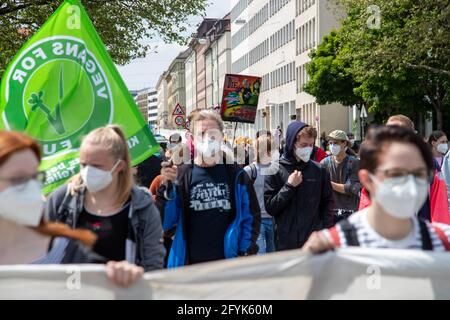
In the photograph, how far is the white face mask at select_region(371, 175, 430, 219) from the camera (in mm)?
3459

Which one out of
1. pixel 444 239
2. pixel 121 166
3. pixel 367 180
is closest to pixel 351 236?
pixel 367 180

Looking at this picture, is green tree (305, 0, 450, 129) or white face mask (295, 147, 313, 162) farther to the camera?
green tree (305, 0, 450, 129)

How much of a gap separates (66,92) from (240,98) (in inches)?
607

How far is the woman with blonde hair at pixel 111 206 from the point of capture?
4.57m

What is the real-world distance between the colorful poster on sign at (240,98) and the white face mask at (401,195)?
17.8 meters

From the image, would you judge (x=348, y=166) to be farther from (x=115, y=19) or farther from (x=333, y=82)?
(x=333, y=82)

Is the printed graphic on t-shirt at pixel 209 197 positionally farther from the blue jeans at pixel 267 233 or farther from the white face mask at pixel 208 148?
the blue jeans at pixel 267 233

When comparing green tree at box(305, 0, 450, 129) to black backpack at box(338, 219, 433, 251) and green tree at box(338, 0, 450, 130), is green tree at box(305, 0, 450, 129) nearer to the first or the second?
green tree at box(338, 0, 450, 130)

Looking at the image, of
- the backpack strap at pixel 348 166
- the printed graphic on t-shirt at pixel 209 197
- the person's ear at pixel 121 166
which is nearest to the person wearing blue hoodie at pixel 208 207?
the printed graphic on t-shirt at pixel 209 197

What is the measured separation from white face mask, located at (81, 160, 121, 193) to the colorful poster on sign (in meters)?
16.8

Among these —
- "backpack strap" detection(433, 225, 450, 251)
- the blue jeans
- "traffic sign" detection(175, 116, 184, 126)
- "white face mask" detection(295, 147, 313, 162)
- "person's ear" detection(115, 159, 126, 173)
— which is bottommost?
the blue jeans

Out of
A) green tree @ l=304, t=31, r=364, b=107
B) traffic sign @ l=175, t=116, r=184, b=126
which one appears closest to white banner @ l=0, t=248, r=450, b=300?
traffic sign @ l=175, t=116, r=184, b=126

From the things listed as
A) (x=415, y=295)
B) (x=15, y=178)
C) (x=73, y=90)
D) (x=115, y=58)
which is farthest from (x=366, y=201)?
(x=115, y=58)

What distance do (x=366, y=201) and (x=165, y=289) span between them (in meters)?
3.68
